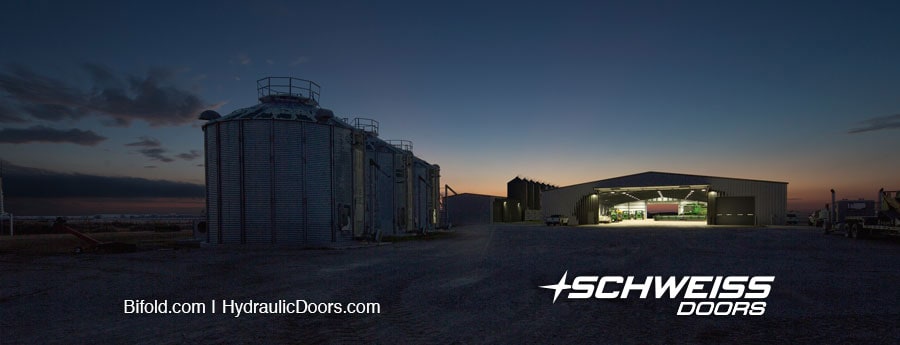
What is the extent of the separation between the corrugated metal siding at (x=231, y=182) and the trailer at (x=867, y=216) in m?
35.6

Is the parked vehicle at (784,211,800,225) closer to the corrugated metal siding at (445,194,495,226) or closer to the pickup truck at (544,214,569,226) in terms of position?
the pickup truck at (544,214,569,226)

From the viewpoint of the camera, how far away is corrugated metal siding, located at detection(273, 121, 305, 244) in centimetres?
2781

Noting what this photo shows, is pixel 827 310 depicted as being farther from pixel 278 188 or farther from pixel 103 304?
pixel 278 188

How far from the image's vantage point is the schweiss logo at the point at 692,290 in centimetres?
1031

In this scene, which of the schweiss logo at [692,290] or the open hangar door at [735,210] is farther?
the open hangar door at [735,210]

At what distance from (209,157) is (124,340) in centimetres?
2281

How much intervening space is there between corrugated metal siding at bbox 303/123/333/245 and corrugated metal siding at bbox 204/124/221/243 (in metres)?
5.11

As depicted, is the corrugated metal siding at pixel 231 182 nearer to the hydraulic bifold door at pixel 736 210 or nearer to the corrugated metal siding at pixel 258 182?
the corrugated metal siding at pixel 258 182

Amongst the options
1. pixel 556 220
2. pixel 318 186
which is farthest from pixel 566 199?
pixel 318 186

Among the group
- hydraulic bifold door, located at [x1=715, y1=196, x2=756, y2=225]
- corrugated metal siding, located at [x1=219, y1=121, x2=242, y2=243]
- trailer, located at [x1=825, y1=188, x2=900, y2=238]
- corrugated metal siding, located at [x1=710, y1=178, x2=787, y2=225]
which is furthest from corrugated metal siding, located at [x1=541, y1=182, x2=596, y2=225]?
corrugated metal siding, located at [x1=219, y1=121, x2=242, y2=243]

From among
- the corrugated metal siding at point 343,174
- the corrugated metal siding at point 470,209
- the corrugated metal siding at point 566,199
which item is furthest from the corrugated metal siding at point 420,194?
the corrugated metal siding at point 470,209

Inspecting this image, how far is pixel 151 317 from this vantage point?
998 cm

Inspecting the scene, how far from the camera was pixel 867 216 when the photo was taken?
3098 cm

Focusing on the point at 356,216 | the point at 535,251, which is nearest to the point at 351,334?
the point at 535,251
